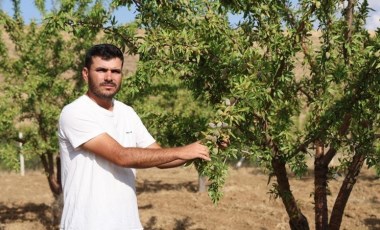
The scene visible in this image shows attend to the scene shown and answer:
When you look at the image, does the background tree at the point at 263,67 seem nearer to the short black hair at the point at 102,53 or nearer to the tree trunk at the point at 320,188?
the tree trunk at the point at 320,188

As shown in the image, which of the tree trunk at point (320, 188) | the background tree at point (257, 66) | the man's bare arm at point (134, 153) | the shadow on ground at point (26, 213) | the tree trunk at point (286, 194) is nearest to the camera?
the man's bare arm at point (134, 153)

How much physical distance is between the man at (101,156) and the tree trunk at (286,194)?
1.70 m

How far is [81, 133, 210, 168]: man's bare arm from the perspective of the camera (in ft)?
9.71

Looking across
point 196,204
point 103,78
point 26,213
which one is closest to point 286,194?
point 103,78

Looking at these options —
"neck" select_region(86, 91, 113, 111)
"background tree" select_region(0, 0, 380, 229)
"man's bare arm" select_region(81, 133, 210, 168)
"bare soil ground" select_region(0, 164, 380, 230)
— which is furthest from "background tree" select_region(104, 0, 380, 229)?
"bare soil ground" select_region(0, 164, 380, 230)

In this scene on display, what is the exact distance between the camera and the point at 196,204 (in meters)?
14.5

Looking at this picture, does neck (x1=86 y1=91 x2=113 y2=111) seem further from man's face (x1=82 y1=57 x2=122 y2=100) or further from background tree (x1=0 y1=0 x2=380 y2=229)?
background tree (x1=0 y1=0 x2=380 y2=229)

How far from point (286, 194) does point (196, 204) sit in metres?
Answer: 9.85

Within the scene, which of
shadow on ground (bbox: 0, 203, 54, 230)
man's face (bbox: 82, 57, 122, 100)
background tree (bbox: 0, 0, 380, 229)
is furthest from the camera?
shadow on ground (bbox: 0, 203, 54, 230)

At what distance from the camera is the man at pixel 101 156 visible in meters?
2.98

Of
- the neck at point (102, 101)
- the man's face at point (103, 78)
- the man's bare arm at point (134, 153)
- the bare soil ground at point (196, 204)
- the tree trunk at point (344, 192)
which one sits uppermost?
the man's face at point (103, 78)

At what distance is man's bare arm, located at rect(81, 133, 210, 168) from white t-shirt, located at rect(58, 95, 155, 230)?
58 millimetres

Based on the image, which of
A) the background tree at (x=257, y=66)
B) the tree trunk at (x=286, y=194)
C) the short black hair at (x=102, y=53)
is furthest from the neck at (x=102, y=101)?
the tree trunk at (x=286, y=194)

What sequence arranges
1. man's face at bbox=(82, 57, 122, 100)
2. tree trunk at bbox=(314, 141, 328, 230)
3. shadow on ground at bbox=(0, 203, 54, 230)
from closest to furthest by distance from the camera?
man's face at bbox=(82, 57, 122, 100) → tree trunk at bbox=(314, 141, 328, 230) → shadow on ground at bbox=(0, 203, 54, 230)
